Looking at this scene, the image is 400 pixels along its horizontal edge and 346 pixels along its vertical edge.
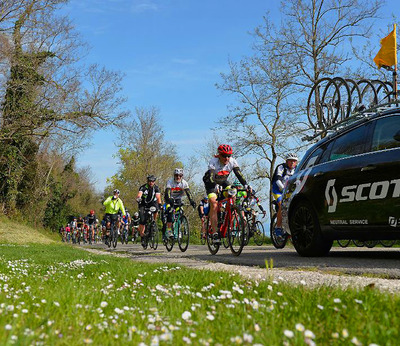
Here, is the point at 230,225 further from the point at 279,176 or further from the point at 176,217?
the point at 176,217

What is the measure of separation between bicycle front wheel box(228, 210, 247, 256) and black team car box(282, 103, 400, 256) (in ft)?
3.13

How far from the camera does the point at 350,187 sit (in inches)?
277

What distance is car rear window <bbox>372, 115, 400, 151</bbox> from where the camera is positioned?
6561 millimetres

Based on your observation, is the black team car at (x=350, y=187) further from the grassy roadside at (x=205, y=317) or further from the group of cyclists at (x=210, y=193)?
the grassy roadside at (x=205, y=317)

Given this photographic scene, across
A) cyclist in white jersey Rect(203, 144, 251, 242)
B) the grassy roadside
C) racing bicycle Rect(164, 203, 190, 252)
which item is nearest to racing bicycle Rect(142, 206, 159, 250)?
racing bicycle Rect(164, 203, 190, 252)

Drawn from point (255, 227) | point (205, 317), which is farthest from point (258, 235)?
point (205, 317)

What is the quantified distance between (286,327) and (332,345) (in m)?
0.35

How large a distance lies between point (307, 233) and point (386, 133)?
219 cm

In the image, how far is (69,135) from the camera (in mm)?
26531

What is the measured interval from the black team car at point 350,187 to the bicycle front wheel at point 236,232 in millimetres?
955

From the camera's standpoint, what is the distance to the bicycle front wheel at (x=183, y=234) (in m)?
13.4

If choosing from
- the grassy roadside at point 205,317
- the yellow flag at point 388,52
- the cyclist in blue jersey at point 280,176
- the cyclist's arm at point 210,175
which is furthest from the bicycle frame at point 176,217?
the grassy roadside at point 205,317

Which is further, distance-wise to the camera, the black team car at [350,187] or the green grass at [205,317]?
the black team car at [350,187]

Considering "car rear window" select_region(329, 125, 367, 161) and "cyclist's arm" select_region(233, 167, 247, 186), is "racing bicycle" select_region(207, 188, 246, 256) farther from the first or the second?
"car rear window" select_region(329, 125, 367, 161)
